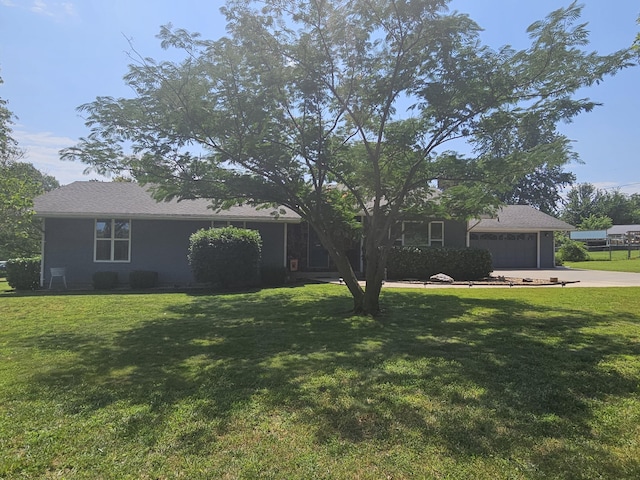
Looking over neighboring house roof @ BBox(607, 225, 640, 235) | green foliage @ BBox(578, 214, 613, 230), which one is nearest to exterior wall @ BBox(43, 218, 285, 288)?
green foliage @ BBox(578, 214, 613, 230)

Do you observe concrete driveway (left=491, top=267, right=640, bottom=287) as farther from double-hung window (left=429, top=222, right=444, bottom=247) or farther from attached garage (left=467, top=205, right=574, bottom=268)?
attached garage (left=467, top=205, right=574, bottom=268)

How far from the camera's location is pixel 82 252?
14.9 m

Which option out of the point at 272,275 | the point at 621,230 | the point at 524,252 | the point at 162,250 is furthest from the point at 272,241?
the point at 621,230

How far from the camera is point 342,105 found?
859 centimetres

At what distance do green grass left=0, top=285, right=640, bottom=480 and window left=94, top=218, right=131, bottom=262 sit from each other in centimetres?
750

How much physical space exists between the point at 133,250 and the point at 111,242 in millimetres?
798

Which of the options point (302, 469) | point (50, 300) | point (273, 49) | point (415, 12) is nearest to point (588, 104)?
point (415, 12)

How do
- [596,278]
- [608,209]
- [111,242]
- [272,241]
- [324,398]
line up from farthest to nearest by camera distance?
1. [608,209]
2. [272,241]
3. [596,278]
4. [111,242]
5. [324,398]

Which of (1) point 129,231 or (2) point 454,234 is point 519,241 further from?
(1) point 129,231

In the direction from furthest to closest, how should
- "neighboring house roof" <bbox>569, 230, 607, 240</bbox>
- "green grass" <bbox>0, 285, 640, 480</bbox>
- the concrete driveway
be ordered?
"neighboring house roof" <bbox>569, 230, 607, 240</bbox>, the concrete driveway, "green grass" <bbox>0, 285, 640, 480</bbox>

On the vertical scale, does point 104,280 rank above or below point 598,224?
below

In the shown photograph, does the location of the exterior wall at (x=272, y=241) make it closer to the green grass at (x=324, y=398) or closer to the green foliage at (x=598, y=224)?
the green grass at (x=324, y=398)

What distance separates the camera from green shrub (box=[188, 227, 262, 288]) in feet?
41.8

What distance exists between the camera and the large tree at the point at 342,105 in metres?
7.48
